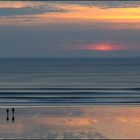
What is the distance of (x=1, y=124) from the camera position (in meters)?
32.2

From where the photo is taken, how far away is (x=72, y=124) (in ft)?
108

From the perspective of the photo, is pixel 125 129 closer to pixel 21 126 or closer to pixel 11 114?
pixel 21 126

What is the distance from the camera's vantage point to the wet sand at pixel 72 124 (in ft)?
94.8

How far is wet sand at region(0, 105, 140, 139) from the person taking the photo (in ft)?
94.8

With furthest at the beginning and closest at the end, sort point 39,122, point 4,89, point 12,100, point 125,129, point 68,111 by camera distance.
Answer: point 4,89
point 12,100
point 68,111
point 39,122
point 125,129

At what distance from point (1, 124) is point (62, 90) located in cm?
3336

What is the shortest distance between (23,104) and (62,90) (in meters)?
17.6

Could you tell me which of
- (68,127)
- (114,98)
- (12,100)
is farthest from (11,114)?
(114,98)

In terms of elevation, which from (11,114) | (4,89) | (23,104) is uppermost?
(11,114)

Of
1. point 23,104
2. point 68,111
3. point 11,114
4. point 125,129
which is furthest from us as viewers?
point 23,104

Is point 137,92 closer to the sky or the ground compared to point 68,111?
closer to the ground

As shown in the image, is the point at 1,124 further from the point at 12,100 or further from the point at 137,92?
the point at 137,92

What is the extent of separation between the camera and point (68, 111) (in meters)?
40.1

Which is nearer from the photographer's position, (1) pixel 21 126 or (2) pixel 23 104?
(1) pixel 21 126
